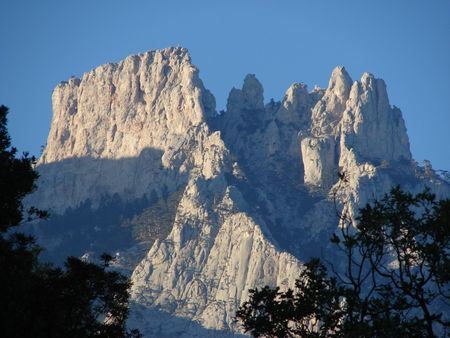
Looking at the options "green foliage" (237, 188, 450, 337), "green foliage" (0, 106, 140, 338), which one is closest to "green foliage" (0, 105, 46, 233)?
"green foliage" (0, 106, 140, 338)

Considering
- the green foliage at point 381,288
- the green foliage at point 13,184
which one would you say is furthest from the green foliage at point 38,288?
the green foliage at point 381,288

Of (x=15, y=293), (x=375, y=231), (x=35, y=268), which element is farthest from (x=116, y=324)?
(x=375, y=231)

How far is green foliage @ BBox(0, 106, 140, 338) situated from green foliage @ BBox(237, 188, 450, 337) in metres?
7.68

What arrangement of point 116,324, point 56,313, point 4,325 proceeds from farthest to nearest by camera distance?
point 116,324 < point 56,313 < point 4,325

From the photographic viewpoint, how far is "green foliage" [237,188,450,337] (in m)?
44.7

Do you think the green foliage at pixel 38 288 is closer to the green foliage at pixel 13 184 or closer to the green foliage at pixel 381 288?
the green foliage at pixel 13 184

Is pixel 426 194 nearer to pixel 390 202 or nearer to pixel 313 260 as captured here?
pixel 390 202

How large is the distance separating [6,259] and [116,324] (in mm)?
8044

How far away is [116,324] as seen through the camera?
55.2 meters

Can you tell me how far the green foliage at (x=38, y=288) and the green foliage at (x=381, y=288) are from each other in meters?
7.68

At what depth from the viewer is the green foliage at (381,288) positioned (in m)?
44.7

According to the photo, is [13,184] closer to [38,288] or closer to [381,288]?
[38,288]

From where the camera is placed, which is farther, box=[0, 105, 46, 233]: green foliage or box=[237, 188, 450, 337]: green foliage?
box=[0, 105, 46, 233]: green foliage

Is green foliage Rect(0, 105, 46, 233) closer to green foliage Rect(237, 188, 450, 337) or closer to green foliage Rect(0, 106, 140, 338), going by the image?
green foliage Rect(0, 106, 140, 338)
